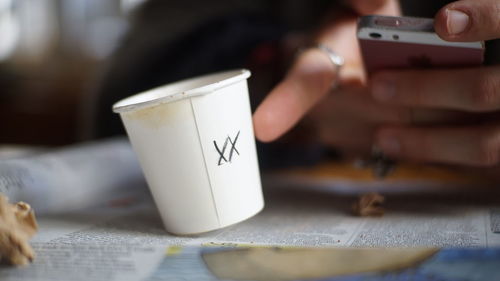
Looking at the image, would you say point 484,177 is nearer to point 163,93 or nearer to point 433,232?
point 433,232

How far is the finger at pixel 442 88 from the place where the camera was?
66 cm

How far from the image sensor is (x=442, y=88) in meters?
0.69

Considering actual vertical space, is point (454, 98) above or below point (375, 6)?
below

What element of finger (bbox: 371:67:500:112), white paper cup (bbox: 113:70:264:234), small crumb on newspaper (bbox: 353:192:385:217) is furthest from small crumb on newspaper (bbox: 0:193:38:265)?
finger (bbox: 371:67:500:112)

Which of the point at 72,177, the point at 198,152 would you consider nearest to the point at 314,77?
the point at 198,152

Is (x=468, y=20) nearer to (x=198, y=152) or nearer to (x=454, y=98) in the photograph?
(x=454, y=98)

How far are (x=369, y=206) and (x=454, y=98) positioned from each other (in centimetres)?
18

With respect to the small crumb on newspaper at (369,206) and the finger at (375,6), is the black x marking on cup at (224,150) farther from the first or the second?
the finger at (375,6)

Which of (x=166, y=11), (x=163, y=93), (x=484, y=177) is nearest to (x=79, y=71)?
(x=166, y=11)

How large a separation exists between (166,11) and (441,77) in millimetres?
681

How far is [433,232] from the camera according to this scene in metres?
0.57

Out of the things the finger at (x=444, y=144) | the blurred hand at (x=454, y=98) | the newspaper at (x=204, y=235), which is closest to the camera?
the newspaper at (x=204, y=235)

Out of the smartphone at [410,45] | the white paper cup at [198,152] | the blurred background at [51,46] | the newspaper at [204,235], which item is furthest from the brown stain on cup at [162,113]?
the blurred background at [51,46]

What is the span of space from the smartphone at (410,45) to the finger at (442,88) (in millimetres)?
15
